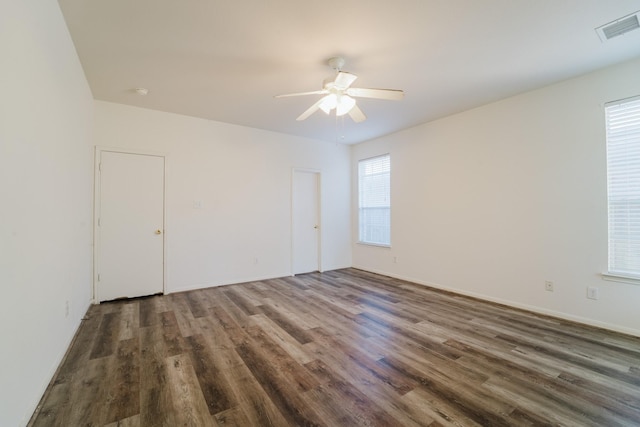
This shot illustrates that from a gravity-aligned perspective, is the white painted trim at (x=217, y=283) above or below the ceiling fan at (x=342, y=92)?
below

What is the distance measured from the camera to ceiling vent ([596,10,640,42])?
2137 millimetres

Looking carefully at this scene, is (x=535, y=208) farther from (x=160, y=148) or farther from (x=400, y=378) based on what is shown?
(x=160, y=148)

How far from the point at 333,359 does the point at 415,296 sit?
7.06 ft

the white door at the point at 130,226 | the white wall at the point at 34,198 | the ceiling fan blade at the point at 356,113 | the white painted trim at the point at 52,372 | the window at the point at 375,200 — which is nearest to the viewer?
the white wall at the point at 34,198

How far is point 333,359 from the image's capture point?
89.7 inches

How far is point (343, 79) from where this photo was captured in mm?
2436

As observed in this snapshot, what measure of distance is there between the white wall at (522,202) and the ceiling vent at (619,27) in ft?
2.38

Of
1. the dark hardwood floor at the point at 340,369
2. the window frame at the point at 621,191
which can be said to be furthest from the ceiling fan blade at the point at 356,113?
the window frame at the point at 621,191

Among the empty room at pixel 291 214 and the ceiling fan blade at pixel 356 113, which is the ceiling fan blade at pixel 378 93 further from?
the ceiling fan blade at pixel 356 113

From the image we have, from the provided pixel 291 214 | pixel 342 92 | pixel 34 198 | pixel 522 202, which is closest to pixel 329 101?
pixel 342 92

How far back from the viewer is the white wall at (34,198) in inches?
52.5

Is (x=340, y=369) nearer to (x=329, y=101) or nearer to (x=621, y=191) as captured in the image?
(x=329, y=101)

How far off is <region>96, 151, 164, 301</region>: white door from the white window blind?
556 centimetres

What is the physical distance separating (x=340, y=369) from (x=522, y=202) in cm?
308
